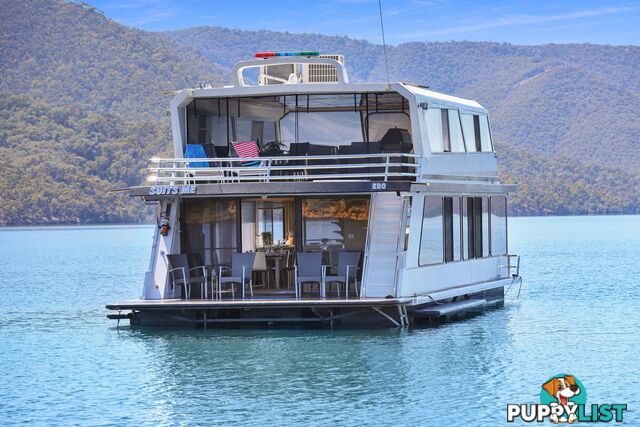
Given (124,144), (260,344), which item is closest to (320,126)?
(260,344)

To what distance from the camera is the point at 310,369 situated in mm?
17484

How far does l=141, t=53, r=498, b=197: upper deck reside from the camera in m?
21.0

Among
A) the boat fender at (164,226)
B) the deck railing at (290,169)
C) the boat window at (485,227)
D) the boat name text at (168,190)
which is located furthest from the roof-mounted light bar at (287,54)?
the boat window at (485,227)

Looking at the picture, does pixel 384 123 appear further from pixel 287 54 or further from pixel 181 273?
pixel 181 273

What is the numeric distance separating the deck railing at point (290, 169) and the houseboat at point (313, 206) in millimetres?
38

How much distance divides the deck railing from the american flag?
285 mm

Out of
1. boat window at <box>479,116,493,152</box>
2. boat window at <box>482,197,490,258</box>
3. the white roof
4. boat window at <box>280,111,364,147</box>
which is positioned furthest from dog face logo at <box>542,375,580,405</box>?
boat window at <box>479,116,493,152</box>

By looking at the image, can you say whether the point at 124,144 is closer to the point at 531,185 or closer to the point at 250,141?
the point at 531,185

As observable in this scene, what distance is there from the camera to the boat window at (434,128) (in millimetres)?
21672

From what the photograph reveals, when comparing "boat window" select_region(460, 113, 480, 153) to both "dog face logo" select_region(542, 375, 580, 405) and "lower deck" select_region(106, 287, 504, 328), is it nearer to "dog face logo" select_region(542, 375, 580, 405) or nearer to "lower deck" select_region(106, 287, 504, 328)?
"lower deck" select_region(106, 287, 504, 328)

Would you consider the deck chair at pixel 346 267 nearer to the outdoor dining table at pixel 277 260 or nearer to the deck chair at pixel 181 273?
the outdoor dining table at pixel 277 260

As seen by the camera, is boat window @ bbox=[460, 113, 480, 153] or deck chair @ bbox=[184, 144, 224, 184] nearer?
deck chair @ bbox=[184, 144, 224, 184]

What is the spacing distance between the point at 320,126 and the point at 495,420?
10893mm

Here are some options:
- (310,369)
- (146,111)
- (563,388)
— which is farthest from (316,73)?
(146,111)
